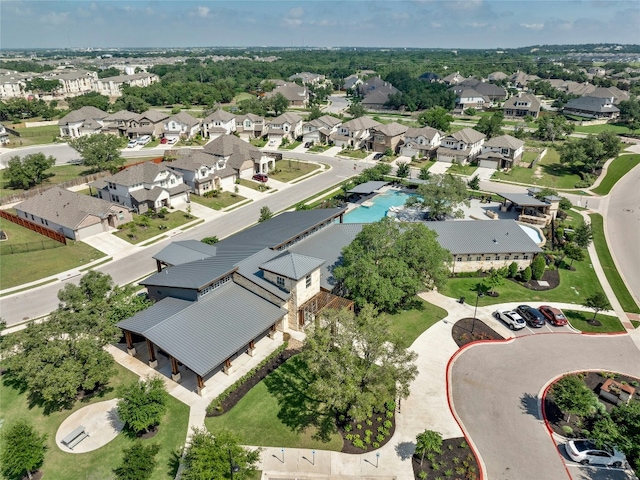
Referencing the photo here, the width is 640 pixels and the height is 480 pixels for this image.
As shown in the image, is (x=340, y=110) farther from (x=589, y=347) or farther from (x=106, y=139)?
(x=589, y=347)

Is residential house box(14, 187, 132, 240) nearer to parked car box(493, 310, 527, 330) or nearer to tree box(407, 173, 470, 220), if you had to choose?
Answer: tree box(407, 173, 470, 220)

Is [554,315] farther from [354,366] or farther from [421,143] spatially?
[421,143]

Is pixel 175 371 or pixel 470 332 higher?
pixel 175 371

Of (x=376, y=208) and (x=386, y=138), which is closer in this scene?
(x=376, y=208)

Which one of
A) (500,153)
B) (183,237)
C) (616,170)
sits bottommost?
(183,237)

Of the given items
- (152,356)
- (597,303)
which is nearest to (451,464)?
(152,356)

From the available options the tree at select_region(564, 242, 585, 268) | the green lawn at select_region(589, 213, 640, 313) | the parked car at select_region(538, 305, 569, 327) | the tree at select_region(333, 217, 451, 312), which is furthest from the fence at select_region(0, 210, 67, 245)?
the green lawn at select_region(589, 213, 640, 313)
